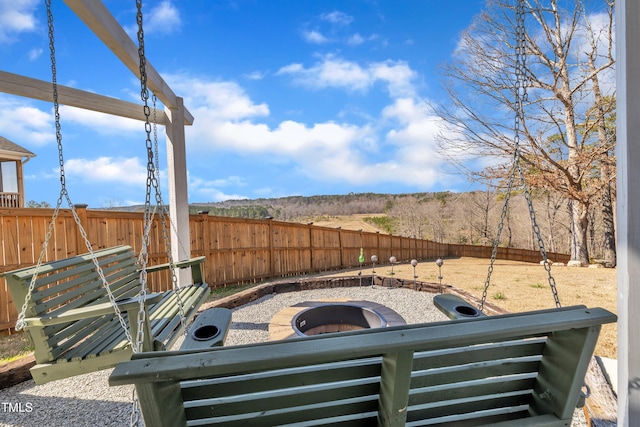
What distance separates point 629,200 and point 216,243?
5681 millimetres

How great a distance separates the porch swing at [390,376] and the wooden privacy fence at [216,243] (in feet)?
11.5

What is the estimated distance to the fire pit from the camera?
121 inches

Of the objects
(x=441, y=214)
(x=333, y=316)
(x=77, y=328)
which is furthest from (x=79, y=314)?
(x=441, y=214)

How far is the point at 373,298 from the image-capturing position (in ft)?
16.1

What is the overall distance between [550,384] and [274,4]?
6.24 m

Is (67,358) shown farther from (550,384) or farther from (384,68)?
(384,68)

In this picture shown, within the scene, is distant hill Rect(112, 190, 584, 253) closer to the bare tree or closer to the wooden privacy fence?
the wooden privacy fence

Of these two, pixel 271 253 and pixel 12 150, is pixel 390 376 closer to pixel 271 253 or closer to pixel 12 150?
pixel 271 253

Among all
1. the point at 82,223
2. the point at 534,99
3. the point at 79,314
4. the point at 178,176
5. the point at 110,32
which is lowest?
the point at 79,314

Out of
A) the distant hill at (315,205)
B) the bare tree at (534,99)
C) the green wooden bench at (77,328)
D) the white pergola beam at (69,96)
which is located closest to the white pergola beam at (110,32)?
the white pergola beam at (69,96)

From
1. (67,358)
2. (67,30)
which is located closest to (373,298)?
(67,358)

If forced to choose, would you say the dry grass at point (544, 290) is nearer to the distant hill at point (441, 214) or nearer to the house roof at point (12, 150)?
the distant hill at point (441, 214)

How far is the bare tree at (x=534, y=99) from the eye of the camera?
7.96 meters

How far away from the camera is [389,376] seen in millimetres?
894
